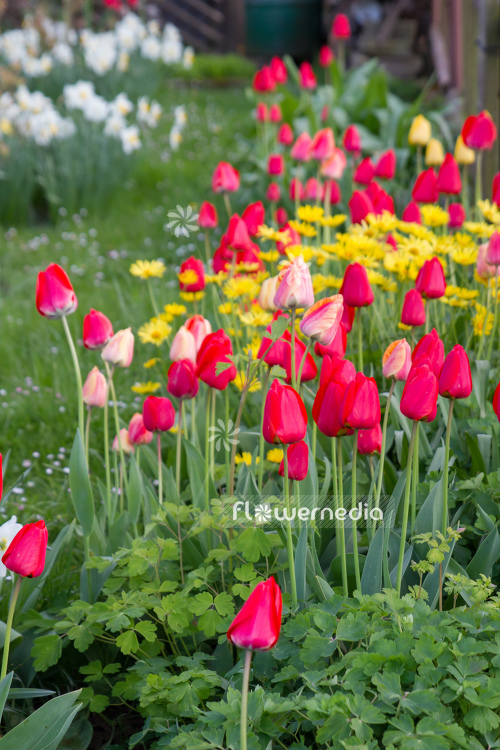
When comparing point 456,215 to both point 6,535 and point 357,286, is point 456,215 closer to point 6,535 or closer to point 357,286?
point 357,286

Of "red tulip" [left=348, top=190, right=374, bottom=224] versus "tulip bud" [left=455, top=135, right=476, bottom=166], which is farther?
"tulip bud" [left=455, top=135, right=476, bottom=166]

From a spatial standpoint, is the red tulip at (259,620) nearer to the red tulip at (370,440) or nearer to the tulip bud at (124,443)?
the red tulip at (370,440)

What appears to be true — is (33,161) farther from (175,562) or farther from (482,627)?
(482,627)

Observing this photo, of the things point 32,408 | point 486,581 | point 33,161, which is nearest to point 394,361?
point 486,581

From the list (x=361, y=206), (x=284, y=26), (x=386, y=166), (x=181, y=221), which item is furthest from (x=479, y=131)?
(x=284, y=26)

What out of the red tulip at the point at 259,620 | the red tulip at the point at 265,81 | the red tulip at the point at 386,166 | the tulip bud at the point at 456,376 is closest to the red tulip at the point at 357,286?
the tulip bud at the point at 456,376

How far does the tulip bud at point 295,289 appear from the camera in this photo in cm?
124

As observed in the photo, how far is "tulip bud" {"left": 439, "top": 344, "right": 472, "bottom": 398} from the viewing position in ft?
4.07

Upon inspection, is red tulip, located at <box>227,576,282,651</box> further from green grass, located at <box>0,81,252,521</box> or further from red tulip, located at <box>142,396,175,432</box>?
green grass, located at <box>0,81,252,521</box>

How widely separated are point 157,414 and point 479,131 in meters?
1.54

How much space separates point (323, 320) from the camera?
1230 millimetres

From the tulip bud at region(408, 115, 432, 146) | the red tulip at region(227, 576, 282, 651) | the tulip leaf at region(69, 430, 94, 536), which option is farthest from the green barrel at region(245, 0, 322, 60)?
the red tulip at region(227, 576, 282, 651)

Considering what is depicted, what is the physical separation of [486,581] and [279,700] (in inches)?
15.1

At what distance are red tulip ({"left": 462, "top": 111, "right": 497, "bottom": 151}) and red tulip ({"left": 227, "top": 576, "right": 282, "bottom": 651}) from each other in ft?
6.37
